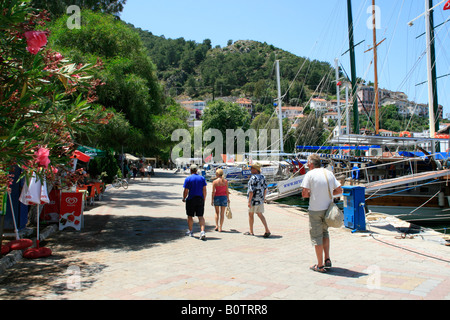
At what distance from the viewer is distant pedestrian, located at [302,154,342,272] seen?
577 cm

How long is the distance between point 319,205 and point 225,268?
1.79 meters

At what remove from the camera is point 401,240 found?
328 inches

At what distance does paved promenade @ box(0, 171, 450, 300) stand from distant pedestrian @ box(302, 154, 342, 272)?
29 centimetres

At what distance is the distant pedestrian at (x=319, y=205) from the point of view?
18.9 feet

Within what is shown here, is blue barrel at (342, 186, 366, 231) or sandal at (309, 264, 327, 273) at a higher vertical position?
blue barrel at (342, 186, 366, 231)

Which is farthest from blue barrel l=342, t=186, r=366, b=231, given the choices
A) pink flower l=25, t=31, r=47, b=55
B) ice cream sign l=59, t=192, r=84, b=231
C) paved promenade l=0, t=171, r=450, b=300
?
pink flower l=25, t=31, r=47, b=55

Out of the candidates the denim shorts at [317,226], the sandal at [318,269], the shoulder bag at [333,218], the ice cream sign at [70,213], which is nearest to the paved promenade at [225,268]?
the sandal at [318,269]

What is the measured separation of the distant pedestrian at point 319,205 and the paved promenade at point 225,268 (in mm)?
→ 287

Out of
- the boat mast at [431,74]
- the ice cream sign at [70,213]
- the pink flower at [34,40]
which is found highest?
the boat mast at [431,74]

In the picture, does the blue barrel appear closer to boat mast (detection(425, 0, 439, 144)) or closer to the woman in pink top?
the woman in pink top

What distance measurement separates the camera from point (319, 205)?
5797mm

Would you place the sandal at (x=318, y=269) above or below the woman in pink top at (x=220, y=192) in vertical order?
below

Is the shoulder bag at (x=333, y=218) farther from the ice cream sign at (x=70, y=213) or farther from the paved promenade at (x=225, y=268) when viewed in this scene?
the ice cream sign at (x=70, y=213)

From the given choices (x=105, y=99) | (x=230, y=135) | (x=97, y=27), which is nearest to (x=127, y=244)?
(x=105, y=99)
